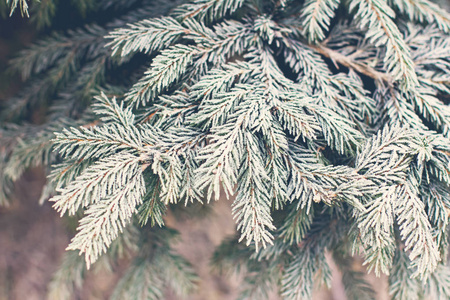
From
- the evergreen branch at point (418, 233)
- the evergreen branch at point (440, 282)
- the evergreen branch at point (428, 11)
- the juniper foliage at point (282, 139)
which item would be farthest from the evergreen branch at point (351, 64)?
the evergreen branch at point (440, 282)

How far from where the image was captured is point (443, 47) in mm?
816

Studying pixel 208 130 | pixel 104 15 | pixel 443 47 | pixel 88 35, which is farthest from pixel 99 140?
pixel 443 47

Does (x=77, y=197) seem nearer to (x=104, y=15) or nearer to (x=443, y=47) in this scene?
(x=104, y=15)

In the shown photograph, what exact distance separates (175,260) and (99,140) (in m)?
0.62

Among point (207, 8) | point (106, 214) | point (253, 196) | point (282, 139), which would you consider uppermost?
point (207, 8)

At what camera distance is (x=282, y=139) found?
0.65 meters

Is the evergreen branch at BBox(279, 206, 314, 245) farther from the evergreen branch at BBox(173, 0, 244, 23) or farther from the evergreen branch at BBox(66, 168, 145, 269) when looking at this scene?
the evergreen branch at BBox(173, 0, 244, 23)

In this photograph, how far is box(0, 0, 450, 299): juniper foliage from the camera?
0.62 meters

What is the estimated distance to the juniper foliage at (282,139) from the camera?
62 centimetres

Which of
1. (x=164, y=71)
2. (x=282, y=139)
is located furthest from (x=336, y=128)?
(x=164, y=71)

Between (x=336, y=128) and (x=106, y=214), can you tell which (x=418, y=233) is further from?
(x=106, y=214)

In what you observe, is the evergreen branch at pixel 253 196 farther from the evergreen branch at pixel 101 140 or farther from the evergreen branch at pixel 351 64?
the evergreen branch at pixel 351 64

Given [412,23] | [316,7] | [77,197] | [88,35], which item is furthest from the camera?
[88,35]

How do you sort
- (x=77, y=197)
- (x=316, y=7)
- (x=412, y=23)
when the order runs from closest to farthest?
(x=77, y=197)
(x=316, y=7)
(x=412, y=23)
